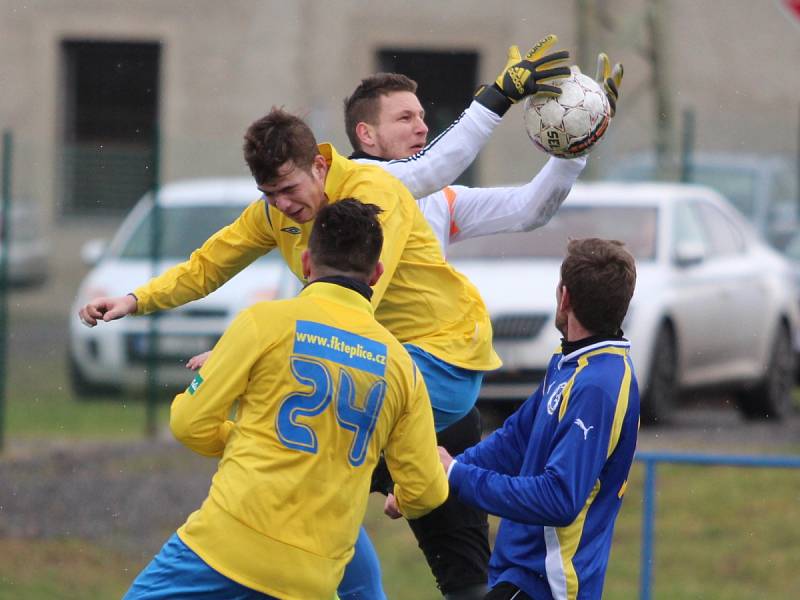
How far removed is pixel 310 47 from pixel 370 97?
50.2 feet

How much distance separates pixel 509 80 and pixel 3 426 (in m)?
7.24

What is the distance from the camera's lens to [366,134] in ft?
17.9

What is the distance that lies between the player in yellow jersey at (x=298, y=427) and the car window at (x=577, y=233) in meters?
6.88

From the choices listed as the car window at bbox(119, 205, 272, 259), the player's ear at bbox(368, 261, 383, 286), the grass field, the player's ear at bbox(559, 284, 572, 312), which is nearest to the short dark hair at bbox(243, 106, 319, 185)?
the player's ear at bbox(368, 261, 383, 286)

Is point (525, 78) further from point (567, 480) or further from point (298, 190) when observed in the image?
point (567, 480)

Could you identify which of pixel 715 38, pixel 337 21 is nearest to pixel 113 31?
pixel 337 21

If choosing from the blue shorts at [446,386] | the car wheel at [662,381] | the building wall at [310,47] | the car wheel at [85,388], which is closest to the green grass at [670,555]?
the car wheel at [662,381]

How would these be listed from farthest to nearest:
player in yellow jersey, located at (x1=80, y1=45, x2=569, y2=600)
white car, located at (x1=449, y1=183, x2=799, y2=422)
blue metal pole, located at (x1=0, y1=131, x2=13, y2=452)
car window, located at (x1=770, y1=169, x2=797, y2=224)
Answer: car window, located at (x1=770, y1=169, x2=797, y2=224)
blue metal pole, located at (x1=0, y1=131, x2=13, y2=452)
white car, located at (x1=449, y1=183, x2=799, y2=422)
player in yellow jersey, located at (x1=80, y1=45, x2=569, y2=600)

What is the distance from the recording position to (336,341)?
4.34m

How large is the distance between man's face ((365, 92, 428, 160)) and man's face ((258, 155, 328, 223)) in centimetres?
54

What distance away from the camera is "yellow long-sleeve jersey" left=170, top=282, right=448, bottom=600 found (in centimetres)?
431

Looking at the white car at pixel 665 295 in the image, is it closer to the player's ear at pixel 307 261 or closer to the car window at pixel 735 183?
the car window at pixel 735 183

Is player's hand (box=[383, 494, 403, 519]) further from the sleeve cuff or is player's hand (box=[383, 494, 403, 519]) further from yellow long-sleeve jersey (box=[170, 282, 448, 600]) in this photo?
yellow long-sleeve jersey (box=[170, 282, 448, 600])

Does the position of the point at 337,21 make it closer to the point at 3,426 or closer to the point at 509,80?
the point at 3,426
